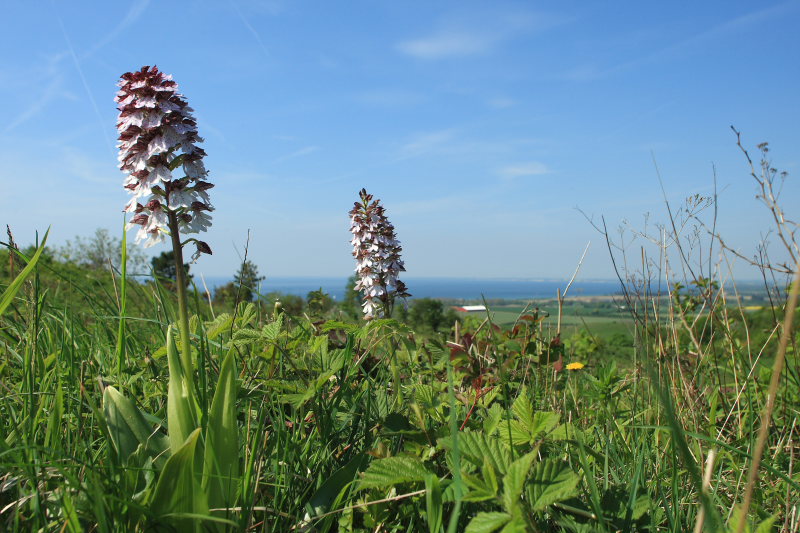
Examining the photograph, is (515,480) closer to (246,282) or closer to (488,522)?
(488,522)

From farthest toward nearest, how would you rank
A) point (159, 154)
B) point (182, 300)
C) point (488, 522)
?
point (159, 154) < point (182, 300) < point (488, 522)

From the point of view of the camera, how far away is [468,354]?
278 cm

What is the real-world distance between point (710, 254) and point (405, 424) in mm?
2181

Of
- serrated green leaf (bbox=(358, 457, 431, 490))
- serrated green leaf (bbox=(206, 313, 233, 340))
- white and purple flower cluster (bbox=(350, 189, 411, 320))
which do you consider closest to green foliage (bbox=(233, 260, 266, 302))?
serrated green leaf (bbox=(206, 313, 233, 340))

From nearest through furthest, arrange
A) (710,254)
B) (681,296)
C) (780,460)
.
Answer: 1. (780,460)
2. (710,254)
3. (681,296)

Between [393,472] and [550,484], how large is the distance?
355 mm

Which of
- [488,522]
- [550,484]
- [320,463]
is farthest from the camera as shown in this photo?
[320,463]

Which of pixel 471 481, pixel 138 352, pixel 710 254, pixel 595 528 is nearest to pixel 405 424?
pixel 471 481

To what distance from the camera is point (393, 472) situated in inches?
51.9

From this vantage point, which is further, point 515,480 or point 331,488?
point 331,488

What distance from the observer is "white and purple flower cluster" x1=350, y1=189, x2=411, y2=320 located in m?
5.00

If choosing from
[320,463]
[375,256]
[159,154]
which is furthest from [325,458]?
[375,256]

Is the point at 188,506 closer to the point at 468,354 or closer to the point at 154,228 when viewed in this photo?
the point at 154,228

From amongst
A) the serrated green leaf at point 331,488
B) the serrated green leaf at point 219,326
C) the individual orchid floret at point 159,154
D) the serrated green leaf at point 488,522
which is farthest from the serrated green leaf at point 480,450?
the individual orchid floret at point 159,154
